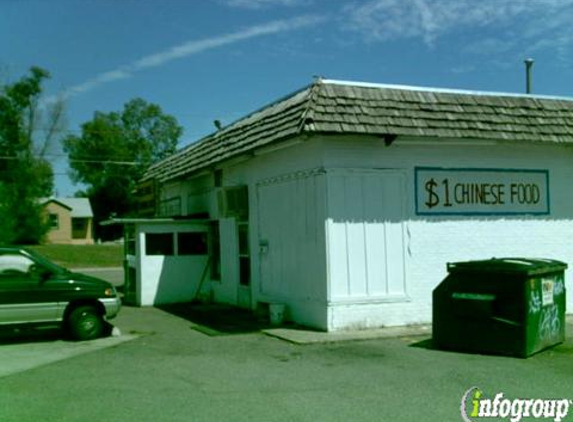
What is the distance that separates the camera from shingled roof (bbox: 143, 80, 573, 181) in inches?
483

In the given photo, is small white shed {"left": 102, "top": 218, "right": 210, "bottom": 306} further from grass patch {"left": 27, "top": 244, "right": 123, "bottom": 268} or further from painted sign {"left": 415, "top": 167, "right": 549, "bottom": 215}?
grass patch {"left": 27, "top": 244, "right": 123, "bottom": 268}

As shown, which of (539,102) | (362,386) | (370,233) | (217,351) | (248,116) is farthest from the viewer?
(248,116)

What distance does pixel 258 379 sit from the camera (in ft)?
28.5

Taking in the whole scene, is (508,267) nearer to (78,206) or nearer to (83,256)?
(83,256)

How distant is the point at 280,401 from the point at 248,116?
10.5 meters

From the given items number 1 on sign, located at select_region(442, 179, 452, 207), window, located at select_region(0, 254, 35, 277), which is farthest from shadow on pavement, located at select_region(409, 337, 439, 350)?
window, located at select_region(0, 254, 35, 277)

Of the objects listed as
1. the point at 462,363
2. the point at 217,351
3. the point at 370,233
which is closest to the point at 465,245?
the point at 370,233

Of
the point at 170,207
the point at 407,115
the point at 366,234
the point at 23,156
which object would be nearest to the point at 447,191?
the point at 407,115

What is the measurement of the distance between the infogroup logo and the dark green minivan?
23.5 feet

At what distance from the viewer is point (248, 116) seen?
55.9ft

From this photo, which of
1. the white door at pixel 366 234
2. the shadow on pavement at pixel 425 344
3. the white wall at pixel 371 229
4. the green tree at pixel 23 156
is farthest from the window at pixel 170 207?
the green tree at pixel 23 156

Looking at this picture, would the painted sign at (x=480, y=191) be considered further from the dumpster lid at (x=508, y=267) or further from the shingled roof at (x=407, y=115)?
the dumpster lid at (x=508, y=267)

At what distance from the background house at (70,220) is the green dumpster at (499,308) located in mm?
57169

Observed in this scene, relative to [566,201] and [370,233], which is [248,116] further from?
[566,201]
